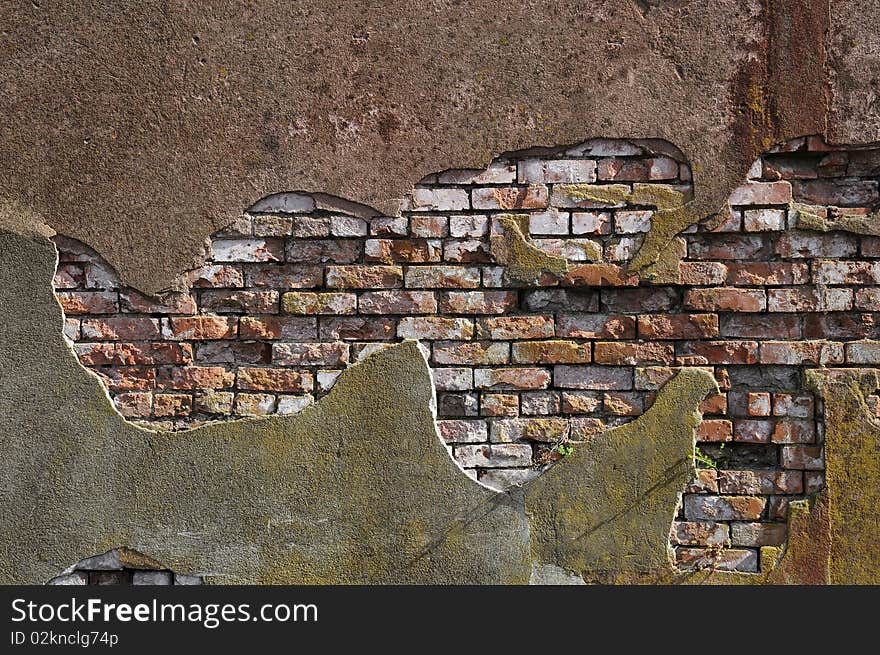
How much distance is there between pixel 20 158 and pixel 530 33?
1.81m

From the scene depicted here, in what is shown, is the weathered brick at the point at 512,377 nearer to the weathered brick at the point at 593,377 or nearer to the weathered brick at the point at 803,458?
the weathered brick at the point at 593,377

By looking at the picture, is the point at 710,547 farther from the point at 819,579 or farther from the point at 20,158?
the point at 20,158

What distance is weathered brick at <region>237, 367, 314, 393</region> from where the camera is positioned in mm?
2664

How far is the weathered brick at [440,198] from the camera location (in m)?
2.64

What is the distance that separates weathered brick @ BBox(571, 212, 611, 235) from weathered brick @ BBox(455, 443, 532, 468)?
768mm

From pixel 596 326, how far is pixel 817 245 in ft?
2.59

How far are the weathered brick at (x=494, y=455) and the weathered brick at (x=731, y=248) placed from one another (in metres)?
0.89

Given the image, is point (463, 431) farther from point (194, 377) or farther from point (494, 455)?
point (194, 377)

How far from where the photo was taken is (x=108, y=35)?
263 cm

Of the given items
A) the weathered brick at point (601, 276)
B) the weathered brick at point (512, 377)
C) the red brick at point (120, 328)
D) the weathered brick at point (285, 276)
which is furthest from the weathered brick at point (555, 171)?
the red brick at point (120, 328)

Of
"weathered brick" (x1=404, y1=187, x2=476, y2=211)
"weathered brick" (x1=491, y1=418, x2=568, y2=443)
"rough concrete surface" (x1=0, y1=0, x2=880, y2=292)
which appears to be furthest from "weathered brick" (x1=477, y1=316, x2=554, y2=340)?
"rough concrete surface" (x1=0, y1=0, x2=880, y2=292)

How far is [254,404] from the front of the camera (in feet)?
8.76

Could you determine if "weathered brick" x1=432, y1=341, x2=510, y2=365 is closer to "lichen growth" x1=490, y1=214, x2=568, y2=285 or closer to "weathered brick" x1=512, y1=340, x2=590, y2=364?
"weathered brick" x1=512, y1=340, x2=590, y2=364

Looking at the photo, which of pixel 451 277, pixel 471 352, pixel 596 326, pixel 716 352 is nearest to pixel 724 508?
pixel 716 352
